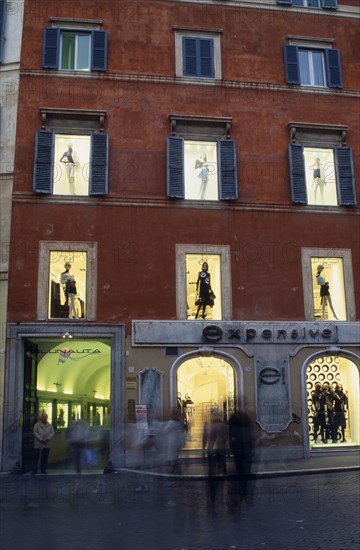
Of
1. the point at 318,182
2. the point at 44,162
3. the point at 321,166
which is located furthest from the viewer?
the point at 321,166

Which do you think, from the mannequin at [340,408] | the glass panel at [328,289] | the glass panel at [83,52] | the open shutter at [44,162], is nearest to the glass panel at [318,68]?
the glass panel at [328,289]

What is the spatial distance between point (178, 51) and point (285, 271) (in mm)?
7835

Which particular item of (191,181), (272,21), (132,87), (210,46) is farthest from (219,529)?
(272,21)

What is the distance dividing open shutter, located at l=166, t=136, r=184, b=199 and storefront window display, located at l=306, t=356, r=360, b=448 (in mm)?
6580

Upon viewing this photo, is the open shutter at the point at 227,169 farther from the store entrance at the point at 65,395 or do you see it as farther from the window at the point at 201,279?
the store entrance at the point at 65,395

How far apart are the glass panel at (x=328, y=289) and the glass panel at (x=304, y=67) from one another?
239 inches

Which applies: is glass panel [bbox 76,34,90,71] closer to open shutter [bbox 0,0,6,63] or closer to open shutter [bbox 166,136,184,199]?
open shutter [bbox 0,0,6,63]

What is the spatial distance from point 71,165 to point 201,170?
13.0 feet

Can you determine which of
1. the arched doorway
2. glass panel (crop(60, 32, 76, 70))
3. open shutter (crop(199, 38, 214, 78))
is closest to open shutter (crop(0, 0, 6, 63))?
glass panel (crop(60, 32, 76, 70))

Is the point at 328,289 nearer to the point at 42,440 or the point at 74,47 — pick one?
the point at 42,440

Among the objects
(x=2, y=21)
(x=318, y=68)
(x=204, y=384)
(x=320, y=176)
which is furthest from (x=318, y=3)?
(x=204, y=384)

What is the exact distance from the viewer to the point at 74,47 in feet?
64.9

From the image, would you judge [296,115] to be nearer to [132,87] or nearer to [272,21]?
[272,21]

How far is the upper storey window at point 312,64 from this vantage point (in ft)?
67.1
